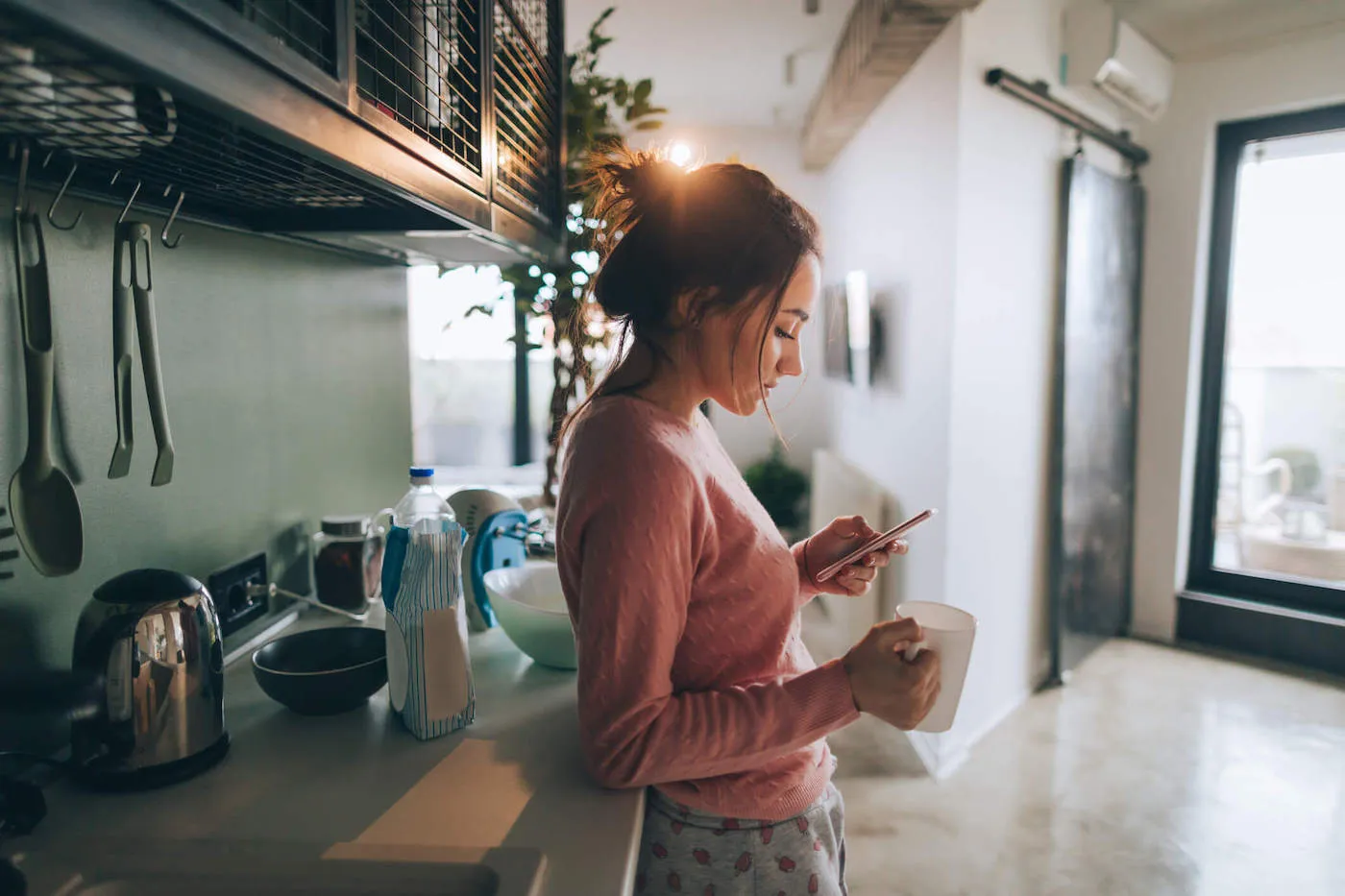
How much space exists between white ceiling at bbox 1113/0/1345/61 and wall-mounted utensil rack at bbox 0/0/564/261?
2.73 metres

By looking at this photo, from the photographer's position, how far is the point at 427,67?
0.88m

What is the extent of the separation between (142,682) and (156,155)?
20.7 inches

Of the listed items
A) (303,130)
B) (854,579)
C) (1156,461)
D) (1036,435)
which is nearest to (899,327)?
(1036,435)

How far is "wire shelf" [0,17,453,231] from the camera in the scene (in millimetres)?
491

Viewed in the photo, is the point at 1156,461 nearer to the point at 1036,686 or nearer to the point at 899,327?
the point at 1036,686

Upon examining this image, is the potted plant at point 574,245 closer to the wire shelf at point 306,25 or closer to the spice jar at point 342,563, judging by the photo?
the spice jar at point 342,563

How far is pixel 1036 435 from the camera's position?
2799mm

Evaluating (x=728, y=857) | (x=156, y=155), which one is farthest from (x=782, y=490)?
(x=156, y=155)

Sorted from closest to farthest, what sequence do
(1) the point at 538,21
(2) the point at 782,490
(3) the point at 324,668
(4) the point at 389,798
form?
(4) the point at 389,798
(3) the point at 324,668
(1) the point at 538,21
(2) the point at 782,490

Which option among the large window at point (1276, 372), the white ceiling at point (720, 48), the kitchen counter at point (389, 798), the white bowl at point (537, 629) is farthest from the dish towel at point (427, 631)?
the large window at point (1276, 372)

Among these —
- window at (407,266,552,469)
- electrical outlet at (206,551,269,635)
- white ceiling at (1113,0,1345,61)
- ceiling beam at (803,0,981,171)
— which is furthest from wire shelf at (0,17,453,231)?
window at (407,266,552,469)

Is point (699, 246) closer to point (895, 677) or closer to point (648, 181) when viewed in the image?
point (648, 181)

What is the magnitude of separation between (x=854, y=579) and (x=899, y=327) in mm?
2021

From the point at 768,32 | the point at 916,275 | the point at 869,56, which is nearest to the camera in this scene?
the point at 869,56
